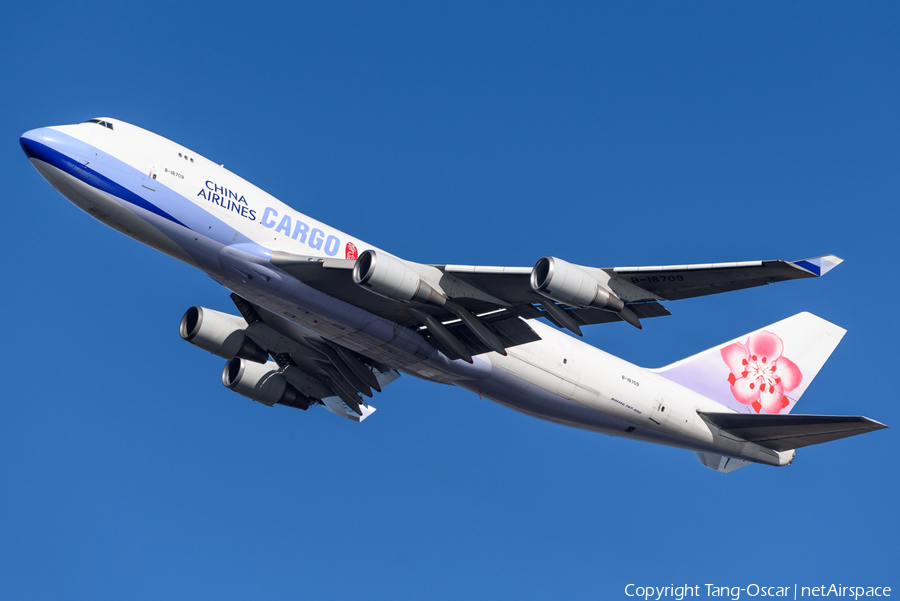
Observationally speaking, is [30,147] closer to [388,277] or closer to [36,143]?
[36,143]

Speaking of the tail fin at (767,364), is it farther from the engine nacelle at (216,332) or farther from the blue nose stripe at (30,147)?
the blue nose stripe at (30,147)

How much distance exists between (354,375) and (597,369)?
8.39 metres

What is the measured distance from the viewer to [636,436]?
29109 millimetres

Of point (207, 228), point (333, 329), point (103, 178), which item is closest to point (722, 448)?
point (333, 329)

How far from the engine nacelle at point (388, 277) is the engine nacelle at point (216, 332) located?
29.7 ft

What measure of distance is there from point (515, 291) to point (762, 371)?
15.0 m

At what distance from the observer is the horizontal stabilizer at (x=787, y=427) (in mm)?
25906

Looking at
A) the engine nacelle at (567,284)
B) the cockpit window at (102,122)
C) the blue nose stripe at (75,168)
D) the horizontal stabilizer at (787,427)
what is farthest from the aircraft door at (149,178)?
the horizontal stabilizer at (787,427)

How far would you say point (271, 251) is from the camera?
Answer: 2291 cm

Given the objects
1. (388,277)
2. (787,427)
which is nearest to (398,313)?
(388,277)

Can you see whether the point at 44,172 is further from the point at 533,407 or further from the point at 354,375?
the point at 533,407

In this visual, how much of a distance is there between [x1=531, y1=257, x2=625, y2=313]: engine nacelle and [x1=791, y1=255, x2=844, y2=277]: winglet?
4679mm

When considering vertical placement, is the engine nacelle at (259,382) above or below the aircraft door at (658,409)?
below

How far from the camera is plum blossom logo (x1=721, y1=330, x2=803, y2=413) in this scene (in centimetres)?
3238
